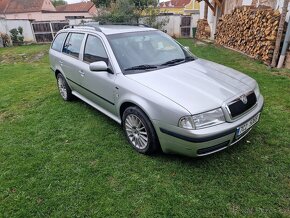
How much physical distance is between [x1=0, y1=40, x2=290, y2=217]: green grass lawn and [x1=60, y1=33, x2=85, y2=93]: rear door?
2.36 feet

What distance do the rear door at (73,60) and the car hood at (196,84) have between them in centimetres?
150

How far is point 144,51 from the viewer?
3.57 m

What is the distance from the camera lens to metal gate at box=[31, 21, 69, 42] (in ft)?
55.7

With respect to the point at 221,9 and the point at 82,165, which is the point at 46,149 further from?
the point at 221,9

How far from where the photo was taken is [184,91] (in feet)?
9.06

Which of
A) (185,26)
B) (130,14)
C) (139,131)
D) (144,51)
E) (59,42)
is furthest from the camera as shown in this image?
(185,26)

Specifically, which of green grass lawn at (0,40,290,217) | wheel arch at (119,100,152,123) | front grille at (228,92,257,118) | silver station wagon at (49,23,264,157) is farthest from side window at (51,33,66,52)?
front grille at (228,92,257,118)

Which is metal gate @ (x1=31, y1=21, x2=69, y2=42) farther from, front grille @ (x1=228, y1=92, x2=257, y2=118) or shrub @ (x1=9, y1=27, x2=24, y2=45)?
front grille @ (x1=228, y1=92, x2=257, y2=118)

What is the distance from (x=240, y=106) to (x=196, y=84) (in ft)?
1.90

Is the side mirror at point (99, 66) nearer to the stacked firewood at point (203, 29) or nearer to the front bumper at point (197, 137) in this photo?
the front bumper at point (197, 137)

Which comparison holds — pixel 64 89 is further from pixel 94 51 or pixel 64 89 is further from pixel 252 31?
pixel 252 31

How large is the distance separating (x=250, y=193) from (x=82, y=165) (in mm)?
2069

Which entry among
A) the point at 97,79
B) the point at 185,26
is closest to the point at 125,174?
the point at 97,79

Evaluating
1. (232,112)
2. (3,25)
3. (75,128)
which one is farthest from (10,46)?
(232,112)
